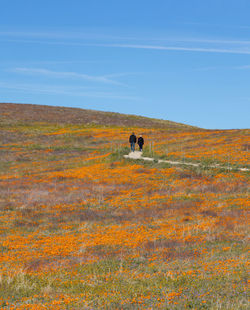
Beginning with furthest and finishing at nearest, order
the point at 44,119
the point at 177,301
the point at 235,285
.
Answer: the point at 44,119
the point at 235,285
the point at 177,301

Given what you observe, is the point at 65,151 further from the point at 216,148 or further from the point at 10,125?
the point at 10,125

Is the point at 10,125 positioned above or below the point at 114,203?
above

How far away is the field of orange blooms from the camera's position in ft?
28.4

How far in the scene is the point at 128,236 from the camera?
15023 mm

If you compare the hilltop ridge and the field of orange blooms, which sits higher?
the hilltop ridge

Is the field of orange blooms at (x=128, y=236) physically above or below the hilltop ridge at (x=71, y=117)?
below

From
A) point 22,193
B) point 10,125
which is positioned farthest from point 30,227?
point 10,125

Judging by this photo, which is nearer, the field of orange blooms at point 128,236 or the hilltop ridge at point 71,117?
the field of orange blooms at point 128,236

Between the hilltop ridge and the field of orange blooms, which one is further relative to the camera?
the hilltop ridge

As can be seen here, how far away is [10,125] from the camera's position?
8531 centimetres

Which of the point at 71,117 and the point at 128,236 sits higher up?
the point at 71,117

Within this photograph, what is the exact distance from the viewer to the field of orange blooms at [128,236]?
8.65 metres

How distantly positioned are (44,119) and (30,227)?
7959cm

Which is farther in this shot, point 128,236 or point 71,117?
point 71,117
